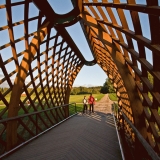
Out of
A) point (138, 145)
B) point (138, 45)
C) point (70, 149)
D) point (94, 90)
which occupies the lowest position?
point (70, 149)

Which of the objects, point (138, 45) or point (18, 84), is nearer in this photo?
point (138, 45)

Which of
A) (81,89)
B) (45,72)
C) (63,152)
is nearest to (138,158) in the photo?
(63,152)

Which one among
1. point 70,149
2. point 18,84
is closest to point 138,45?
point 70,149

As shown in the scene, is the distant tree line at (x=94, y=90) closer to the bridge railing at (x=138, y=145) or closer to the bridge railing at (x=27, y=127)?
the bridge railing at (x=27, y=127)

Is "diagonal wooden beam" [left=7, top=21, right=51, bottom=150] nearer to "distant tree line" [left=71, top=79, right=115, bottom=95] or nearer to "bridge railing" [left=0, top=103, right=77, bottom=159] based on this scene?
"bridge railing" [left=0, top=103, right=77, bottom=159]

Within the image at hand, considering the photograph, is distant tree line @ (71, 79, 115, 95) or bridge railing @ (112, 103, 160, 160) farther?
distant tree line @ (71, 79, 115, 95)

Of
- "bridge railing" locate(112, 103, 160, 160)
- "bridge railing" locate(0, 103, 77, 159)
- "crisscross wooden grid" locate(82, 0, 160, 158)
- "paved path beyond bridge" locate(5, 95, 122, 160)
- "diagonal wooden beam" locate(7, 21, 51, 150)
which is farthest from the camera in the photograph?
"diagonal wooden beam" locate(7, 21, 51, 150)

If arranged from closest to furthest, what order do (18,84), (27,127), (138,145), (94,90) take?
(138,145) < (18,84) < (27,127) < (94,90)

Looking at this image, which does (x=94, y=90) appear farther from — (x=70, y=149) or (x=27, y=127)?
(x=70, y=149)

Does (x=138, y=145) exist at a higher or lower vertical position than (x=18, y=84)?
lower

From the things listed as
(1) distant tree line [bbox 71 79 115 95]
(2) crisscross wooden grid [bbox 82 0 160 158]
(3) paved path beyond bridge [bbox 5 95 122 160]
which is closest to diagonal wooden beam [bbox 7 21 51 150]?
(3) paved path beyond bridge [bbox 5 95 122 160]

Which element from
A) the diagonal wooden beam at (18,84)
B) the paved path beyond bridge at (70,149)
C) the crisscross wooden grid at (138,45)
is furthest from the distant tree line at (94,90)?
the crisscross wooden grid at (138,45)

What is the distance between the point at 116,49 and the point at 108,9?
92 cm

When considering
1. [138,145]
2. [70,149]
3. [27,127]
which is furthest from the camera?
[27,127]
